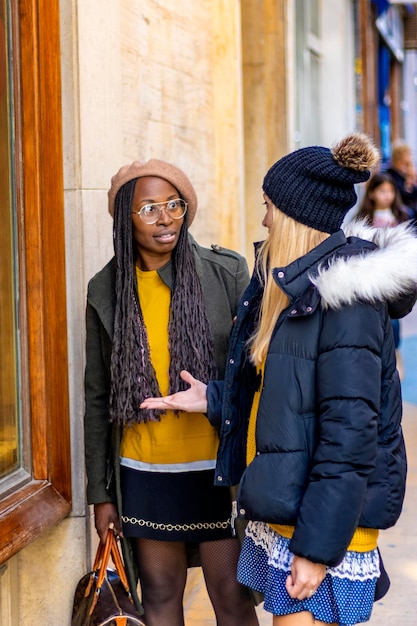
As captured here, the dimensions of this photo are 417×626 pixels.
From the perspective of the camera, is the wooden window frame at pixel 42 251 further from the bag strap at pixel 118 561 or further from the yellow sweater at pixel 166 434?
the yellow sweater at pixel 166 434

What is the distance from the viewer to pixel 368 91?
16.5m

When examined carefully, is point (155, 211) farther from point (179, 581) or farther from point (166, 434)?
point (179, 581)

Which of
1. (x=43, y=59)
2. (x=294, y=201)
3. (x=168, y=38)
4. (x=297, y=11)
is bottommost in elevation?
(x=294, y=201)

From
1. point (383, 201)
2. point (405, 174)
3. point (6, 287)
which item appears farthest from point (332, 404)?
point (405, 174)

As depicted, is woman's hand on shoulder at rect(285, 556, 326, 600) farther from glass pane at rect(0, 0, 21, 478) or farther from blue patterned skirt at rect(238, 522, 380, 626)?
glass pane at rect(0, 0, 21, 478)

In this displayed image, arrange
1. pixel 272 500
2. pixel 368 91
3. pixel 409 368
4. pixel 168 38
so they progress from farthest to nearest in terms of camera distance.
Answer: pixel 368 91 → pixel 409 368 → pixel 168 38 → pixel 272 500

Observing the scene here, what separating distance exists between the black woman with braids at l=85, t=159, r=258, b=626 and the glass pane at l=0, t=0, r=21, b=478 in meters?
0.31

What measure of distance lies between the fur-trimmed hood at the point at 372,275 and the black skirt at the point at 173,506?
102cm

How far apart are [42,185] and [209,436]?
41.3 inches

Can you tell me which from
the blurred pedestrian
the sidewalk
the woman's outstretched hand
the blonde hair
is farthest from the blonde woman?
the blurred pedestrian

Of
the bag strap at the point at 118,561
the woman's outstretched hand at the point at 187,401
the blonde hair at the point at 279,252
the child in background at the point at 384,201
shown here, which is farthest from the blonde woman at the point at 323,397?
the child in background at the point at 384,201

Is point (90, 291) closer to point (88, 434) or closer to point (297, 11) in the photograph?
point (88, 434)

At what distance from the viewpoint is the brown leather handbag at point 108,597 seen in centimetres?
331

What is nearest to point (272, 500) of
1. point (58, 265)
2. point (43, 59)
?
point (58, 265)
